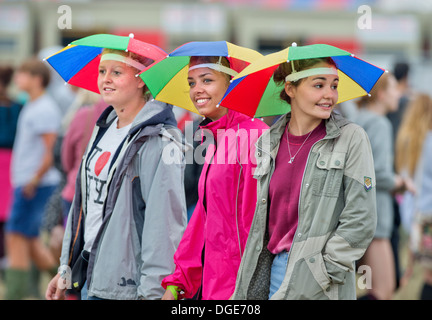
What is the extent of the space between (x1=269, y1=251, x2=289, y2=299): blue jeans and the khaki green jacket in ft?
0.26

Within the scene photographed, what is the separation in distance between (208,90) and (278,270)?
3.32ft

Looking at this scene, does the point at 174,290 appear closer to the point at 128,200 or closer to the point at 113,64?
the point at 128,200

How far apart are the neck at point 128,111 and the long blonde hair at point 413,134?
4026 mm

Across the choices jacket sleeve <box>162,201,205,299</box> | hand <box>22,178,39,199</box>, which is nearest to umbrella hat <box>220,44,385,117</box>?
jacket sleeve <box>162,201,205,299</box>

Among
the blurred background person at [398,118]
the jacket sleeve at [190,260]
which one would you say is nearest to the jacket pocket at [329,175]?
the jacket sleeve at [190,260]

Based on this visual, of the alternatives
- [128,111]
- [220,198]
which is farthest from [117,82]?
[220,198]

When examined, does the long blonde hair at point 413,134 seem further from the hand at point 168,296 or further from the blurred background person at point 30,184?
the hand at point 168,296

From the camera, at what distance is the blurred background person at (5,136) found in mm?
7301

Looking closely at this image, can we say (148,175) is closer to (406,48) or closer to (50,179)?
(50,179)

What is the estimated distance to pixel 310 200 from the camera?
3.18 meters

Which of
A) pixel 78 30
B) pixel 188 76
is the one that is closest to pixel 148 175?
pixel 188 76

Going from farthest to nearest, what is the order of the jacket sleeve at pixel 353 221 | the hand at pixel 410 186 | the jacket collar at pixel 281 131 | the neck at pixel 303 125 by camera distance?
1. the hand at pixel 410 186
2. the neck at pixel 303 125
3. the jacket collar at pixel 281 131
4. the jacket sleeve at pixel 353 221

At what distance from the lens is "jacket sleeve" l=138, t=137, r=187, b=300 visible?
11.6 feet

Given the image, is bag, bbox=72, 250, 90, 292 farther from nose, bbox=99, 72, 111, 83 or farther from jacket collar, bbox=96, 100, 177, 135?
nose, bbox=99, 72, 111, 83
